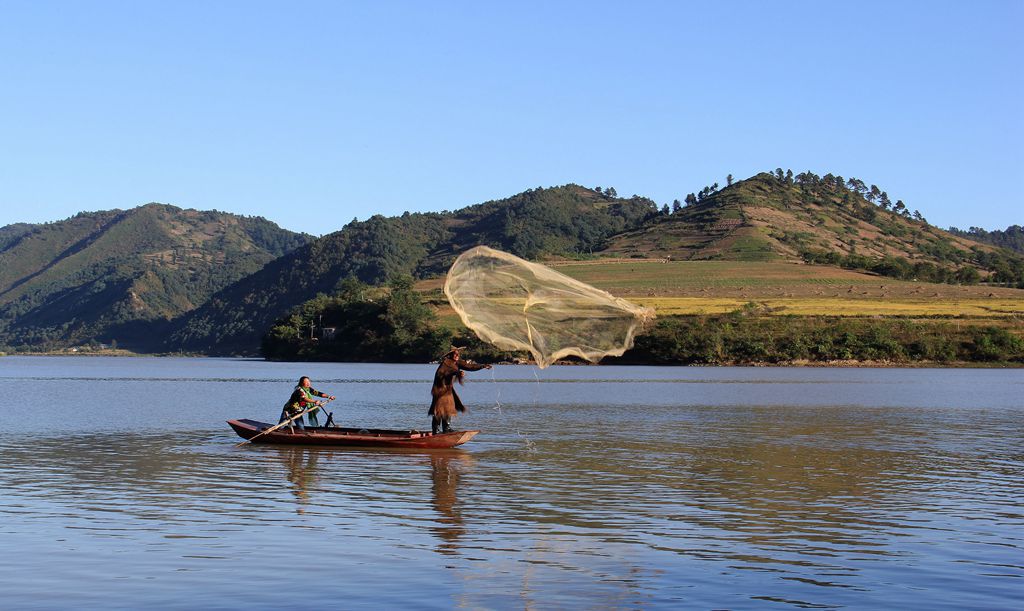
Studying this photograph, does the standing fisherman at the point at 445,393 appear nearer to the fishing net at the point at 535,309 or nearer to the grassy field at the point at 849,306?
the fishing net at the point at 535,309

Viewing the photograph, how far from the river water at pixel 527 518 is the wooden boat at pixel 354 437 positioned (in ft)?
1.16

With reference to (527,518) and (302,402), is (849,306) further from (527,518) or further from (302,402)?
(527,518)

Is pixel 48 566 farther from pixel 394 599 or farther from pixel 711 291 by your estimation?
pixel 711 291

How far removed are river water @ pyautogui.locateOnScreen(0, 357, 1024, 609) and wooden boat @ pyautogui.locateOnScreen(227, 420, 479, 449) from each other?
1.16ft

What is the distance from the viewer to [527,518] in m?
18.0

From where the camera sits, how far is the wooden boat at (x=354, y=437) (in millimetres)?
28750

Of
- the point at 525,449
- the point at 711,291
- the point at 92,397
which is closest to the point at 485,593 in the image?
the point at 525,449

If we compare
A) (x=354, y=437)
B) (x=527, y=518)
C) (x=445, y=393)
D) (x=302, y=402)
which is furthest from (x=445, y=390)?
(x=527, y=518)

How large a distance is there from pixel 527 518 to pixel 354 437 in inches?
476

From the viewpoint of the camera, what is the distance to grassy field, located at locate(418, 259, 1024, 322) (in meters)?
122

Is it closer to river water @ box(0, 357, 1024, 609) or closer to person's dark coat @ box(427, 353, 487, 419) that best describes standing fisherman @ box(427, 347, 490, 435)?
person's dark coat @ box(427, 353, 487, 419)

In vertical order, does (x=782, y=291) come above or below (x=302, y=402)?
above

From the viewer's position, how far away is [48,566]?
565 inches

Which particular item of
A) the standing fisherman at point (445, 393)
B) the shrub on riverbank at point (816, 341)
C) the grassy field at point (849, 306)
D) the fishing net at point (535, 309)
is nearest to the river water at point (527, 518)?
the standing fisherman at point (445, 393)
